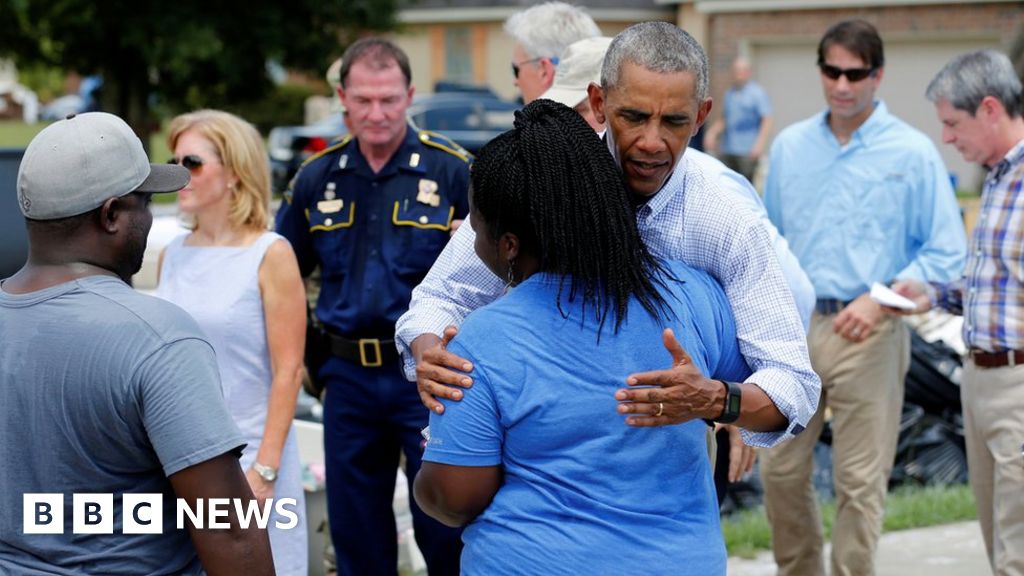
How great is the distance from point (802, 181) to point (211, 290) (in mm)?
2527

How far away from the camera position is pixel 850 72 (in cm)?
523

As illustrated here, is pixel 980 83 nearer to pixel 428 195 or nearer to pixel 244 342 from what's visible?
pixel 428 195

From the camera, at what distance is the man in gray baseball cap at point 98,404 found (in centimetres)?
250

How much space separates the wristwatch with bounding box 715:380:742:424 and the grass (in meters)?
3.42

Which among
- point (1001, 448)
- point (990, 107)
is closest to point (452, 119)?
point (990, 107)

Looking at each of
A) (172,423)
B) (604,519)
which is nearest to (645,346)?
(604,519)

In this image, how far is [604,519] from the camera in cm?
253

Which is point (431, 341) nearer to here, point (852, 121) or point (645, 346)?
point (645, 346)

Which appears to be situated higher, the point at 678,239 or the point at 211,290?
the point at 678,239

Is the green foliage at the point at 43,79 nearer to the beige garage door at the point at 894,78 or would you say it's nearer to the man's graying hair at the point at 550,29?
the beige garage door at the point at 894,78

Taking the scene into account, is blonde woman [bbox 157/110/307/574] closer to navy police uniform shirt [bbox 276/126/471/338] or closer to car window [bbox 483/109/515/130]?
navy police uniform shirt [bbox 276/126/471/338]

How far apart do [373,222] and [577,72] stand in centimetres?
104

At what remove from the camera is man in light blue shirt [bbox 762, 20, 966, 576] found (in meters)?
5.16

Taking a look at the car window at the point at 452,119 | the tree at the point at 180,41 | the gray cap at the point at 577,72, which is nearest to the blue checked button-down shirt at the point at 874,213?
the gray cap at the point at 577,72
